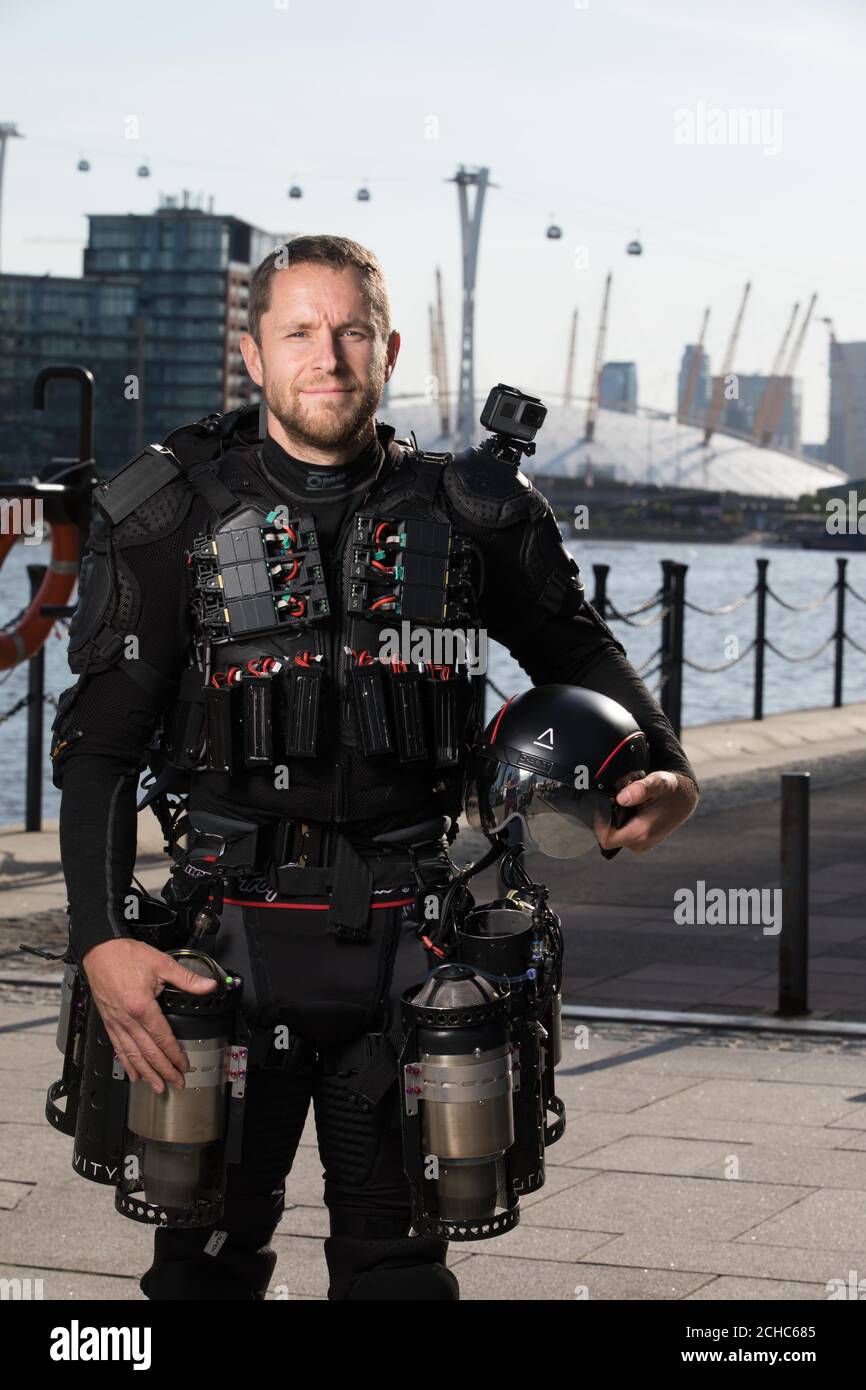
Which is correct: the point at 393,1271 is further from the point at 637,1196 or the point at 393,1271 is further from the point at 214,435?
the point at 637,1196

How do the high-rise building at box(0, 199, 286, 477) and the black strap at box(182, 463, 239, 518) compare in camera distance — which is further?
the high-rise building at box(0, 199, 286, 477)

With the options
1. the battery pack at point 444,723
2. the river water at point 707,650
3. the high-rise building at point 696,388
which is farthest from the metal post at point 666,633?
the high-rise building at point 696,388

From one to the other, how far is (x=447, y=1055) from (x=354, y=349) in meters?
1.07

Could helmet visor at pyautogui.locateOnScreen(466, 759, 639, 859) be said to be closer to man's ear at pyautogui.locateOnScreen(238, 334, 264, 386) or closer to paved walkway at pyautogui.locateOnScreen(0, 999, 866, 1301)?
man's ear at pyautogui.locateOnScreen(238, 334, 264, 386)

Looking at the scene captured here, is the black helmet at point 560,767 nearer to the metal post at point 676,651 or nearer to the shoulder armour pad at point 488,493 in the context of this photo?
the shoulder armour pad at point 488,493

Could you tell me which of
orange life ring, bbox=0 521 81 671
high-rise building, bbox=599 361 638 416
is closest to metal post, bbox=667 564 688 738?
orange life ring, bbox=0 521 81 671

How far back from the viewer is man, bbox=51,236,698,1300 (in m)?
3.25

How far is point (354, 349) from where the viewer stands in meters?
3.29

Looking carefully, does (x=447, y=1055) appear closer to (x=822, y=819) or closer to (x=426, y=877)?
(x=426, y=877)

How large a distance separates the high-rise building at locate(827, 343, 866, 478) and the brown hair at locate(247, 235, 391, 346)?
85.7 m

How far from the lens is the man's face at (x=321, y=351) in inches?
128

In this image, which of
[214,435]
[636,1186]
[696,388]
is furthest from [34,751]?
[696,388]

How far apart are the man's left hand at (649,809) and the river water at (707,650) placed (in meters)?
3.24
